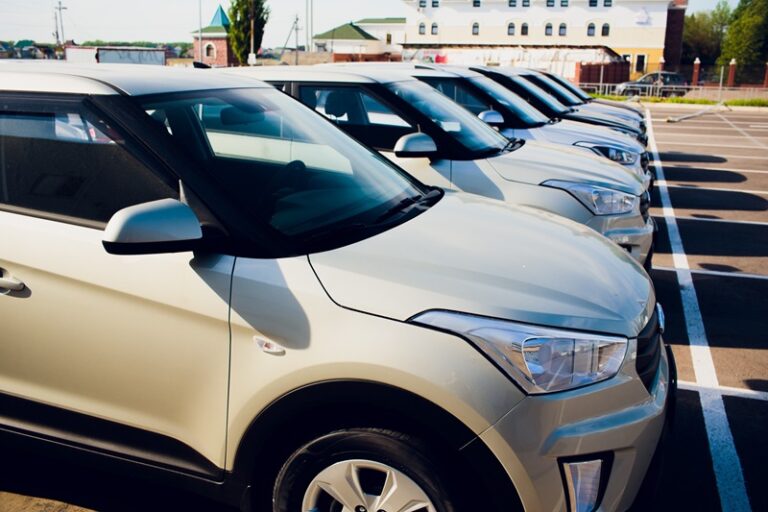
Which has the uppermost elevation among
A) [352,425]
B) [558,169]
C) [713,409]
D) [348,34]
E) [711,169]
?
[348,34]

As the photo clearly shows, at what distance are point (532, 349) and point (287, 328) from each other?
2.46 feet

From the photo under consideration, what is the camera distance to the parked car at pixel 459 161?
17.5 feet

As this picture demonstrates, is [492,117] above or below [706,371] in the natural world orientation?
above

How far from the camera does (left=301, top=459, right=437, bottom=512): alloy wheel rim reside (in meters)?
2.21

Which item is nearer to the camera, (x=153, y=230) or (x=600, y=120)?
(x=153, y=230)

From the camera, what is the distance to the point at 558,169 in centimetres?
566

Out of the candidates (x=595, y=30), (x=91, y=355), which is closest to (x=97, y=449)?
(x=91, y=355)

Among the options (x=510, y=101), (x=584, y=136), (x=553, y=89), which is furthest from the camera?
(x=553, y=89)

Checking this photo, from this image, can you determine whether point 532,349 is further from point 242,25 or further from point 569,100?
point 242,25

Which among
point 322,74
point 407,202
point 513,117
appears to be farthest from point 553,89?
point 407,202

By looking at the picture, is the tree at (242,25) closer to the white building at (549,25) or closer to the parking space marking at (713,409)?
the white building at (549,25)

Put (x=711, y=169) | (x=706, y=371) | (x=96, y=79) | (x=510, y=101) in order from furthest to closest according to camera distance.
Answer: (x=711, y=169), (x=510, y=101), (x=706, y=371), (x=96, y=79)

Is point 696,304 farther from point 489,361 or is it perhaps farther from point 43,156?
point 43,156

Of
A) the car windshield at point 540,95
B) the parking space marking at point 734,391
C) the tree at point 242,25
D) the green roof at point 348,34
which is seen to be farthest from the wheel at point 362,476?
the green roof at point 348,34
